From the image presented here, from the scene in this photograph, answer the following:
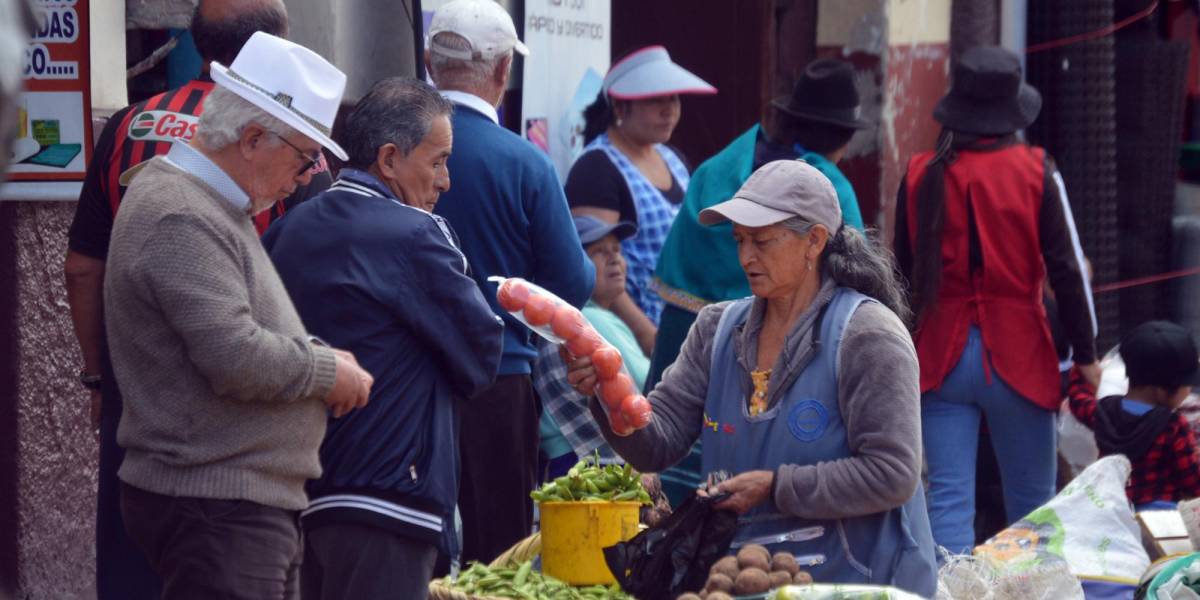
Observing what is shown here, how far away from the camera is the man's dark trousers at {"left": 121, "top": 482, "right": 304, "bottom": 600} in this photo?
11.3ft

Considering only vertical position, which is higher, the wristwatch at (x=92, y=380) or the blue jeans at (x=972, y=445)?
the wristwatch at (x=92, y=380)

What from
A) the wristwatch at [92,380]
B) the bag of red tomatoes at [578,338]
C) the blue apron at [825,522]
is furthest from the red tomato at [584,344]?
the wristwatch at [92,380]

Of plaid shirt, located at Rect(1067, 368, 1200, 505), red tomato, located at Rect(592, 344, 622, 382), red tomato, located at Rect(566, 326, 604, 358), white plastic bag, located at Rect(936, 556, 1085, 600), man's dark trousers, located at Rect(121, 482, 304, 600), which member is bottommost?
plaid shirt, located at Rect(1067, 368, 1200, 505)

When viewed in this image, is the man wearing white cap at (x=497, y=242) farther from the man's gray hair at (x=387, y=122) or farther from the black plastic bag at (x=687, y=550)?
the black plastic bag at (x=687, y=550)

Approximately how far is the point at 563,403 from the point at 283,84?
230cm

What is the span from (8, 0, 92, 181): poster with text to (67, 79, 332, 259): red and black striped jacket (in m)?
0.78

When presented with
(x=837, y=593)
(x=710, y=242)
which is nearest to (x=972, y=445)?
(x=710, y=242)

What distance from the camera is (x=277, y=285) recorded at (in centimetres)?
357

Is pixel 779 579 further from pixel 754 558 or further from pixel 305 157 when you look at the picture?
pixel 305 157

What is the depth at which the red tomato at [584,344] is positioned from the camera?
12.7 ft

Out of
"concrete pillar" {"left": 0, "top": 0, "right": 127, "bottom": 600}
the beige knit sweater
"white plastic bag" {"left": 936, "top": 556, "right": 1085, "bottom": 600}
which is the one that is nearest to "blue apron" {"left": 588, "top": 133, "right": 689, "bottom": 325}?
"concrete pillar" {"left": 0, "top": 0, "right": 127, "bottom": 600}

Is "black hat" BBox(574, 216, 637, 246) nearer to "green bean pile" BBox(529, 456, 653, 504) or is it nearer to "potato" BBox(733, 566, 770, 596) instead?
"green bean pile" BBox(529, 456, 653, 504)

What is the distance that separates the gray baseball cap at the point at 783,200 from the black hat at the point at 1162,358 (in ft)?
8.11

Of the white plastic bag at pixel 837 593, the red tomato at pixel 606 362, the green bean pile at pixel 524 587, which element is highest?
the red tomato at pixel 606 362
